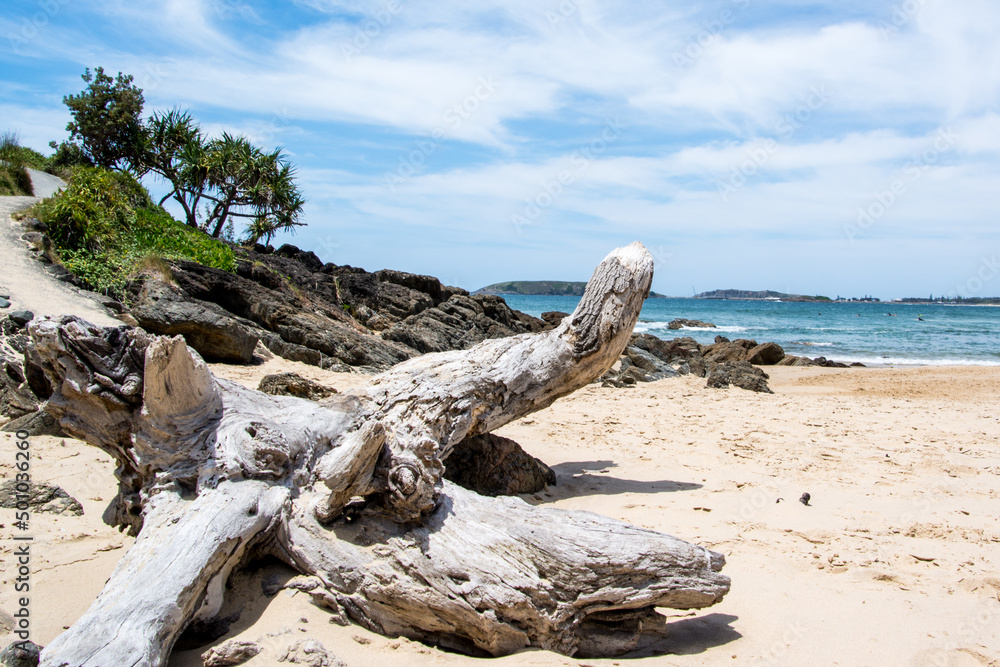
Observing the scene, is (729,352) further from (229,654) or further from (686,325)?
(686,325)

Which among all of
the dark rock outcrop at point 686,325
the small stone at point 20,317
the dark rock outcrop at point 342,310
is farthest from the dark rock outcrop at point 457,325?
the dark rock outcrop at point 686,325

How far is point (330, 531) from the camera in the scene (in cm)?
337

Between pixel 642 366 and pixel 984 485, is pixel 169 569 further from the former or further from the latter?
pixel 642 366

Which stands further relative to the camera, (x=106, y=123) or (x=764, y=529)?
(x=106, y=123)

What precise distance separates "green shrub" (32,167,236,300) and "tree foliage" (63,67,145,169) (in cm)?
1182

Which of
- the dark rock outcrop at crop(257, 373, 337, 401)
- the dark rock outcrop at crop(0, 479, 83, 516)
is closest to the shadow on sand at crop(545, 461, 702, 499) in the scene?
the dark rock outcrop at crop(257, 373, 337, 401)

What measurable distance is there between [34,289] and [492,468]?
283 inches

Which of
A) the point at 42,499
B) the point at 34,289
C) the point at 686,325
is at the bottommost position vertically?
the point at 42,499

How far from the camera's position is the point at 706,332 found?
3953 centimetres

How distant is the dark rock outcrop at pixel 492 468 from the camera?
17.1 feet

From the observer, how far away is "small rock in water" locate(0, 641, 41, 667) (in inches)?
99.0

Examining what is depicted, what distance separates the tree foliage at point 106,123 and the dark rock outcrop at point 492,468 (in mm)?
22643

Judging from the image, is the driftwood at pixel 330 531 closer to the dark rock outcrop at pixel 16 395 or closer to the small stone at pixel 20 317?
the dark rock outcrop at pixel 16 395

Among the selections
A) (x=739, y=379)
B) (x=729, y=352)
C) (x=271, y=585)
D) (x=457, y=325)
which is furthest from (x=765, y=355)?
(x=271, y=585)
